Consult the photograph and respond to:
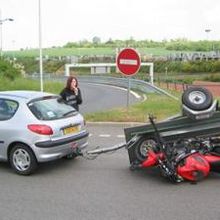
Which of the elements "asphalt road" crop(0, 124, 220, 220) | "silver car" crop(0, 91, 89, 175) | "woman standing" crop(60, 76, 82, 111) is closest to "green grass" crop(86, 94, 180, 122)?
"woman standing" crop(60, 76, 82, 111)

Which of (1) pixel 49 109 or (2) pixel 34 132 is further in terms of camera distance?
(1) pixel 49 109

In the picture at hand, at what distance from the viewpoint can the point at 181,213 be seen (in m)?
6.45

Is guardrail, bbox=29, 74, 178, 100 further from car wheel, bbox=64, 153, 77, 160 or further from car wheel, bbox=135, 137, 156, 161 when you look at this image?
car wheel, bbox=135, 137, 156, 161

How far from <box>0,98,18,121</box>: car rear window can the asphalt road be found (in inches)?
36.3

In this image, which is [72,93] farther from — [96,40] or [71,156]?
[96,40]

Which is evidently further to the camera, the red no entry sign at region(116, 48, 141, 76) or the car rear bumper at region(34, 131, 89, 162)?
the red no entry sign at region(116, 48, 141, 76)

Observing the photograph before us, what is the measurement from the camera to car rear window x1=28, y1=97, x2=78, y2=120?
8.84m

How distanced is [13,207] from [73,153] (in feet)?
7.76

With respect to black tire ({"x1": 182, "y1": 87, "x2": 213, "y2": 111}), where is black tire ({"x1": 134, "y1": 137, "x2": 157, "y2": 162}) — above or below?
below

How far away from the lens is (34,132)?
28.0 feet

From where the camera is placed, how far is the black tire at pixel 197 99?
8.20 m

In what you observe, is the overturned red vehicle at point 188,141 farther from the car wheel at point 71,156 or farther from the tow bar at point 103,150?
the car wheel at point 71,156

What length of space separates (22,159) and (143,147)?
2.00m

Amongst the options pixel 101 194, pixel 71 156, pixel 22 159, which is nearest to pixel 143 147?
pixel 71 156
